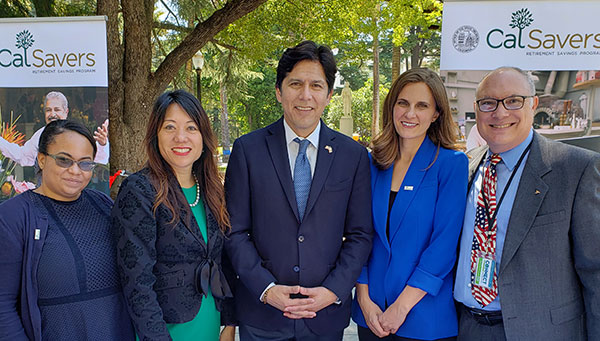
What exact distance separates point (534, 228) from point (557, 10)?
2.80 meters

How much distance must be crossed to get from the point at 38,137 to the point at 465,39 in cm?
444

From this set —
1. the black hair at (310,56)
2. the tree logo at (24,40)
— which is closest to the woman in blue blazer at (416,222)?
the black hair at (310,56)

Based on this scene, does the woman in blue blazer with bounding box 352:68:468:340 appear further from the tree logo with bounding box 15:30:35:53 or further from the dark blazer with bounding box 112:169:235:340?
the tree logo with bounding box 15:30:35:53

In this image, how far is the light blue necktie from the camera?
2.14 metres

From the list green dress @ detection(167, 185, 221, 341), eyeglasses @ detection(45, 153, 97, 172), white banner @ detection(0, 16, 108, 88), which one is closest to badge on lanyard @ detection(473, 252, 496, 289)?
green dress @ detection(167, 185, 221, 341)

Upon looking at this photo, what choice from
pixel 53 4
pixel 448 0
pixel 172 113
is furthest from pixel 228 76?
pixel 172 113

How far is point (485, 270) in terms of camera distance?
199 centimetres

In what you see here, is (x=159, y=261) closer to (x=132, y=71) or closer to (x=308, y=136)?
(x=308, y=136)

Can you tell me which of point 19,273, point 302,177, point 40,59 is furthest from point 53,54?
point 302,177

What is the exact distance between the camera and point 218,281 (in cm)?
200

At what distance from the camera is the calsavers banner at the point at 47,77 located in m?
4.30

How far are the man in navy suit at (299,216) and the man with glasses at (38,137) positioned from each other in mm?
2839

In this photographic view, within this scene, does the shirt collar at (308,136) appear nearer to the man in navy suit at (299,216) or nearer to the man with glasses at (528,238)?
the man in navy suit at (299,216)

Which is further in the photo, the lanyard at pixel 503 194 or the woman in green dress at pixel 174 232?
the lanyard at pixel 503 194
